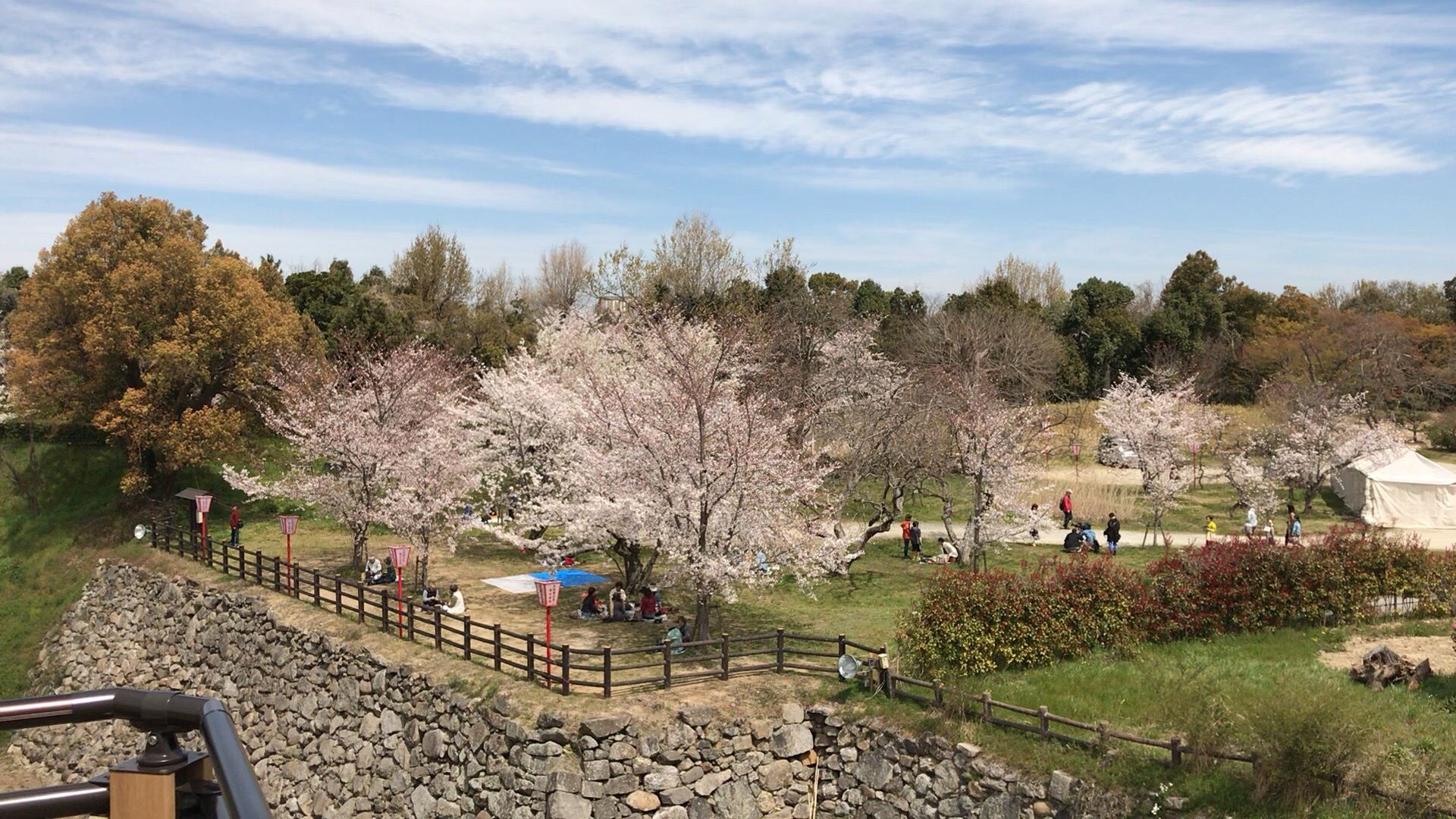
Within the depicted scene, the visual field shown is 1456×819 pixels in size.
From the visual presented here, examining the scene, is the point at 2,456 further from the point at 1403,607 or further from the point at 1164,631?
the point at 1403,607

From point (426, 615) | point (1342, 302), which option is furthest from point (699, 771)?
point (1342, 302)

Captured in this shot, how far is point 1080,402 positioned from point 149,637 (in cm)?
4953

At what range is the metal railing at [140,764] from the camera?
226 centimetres

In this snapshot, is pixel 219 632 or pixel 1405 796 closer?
pixel 1405 796

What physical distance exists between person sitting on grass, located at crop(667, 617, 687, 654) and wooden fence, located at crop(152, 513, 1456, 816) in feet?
0.24

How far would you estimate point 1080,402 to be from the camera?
5941cm

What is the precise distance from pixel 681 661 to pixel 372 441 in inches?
478

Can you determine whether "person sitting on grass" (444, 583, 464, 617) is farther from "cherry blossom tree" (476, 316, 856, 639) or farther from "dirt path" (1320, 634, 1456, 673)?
"dirt path" (1320, 634, 1456, 673)

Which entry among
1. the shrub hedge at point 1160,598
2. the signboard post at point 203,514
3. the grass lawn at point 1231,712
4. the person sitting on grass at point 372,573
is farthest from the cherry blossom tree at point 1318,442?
the signboard post at point 203,514

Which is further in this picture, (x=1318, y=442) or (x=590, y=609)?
(x=1318, y=442)

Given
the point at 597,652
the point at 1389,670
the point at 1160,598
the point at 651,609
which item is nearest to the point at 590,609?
the point at 651,609

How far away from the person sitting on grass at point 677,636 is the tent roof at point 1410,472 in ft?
87.8

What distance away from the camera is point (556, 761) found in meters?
16.0

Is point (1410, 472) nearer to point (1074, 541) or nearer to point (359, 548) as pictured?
point (1074, 541)
